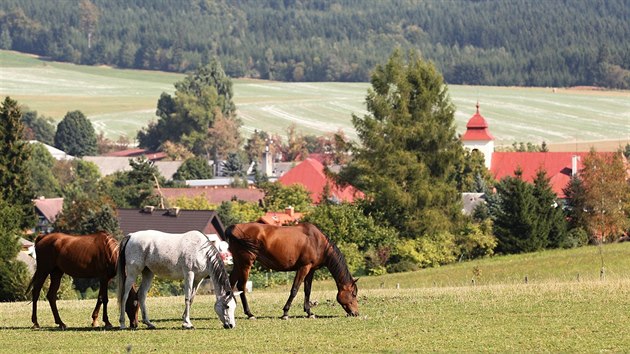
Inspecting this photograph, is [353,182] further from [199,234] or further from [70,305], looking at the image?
[199,234]

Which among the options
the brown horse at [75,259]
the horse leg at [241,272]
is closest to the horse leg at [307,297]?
the horse leg at [241,272]

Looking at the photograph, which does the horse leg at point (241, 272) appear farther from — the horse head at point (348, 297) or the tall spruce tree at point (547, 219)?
the tall spruce tree at point (547, 219)

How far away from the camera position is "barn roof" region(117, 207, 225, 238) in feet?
273

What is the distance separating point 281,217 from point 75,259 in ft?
216

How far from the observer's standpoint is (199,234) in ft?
85.8

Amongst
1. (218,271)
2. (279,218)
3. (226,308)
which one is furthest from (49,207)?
(226,308)

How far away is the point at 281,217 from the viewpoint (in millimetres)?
93188

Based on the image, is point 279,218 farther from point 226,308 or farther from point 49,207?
point 226,308

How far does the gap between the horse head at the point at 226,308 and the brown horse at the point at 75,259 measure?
2461mm

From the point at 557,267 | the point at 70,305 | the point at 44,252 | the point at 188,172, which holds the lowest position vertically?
the point at 188,172

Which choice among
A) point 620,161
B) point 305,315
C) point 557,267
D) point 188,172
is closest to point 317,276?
point 557,267

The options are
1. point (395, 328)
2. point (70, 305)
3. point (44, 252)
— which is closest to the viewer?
point (395, 328)

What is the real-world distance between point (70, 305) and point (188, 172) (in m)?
127

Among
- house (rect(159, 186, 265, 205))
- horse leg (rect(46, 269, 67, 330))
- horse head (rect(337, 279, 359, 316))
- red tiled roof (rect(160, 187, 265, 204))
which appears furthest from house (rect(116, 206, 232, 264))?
horse head (rect(337, 279, 359, 316))
